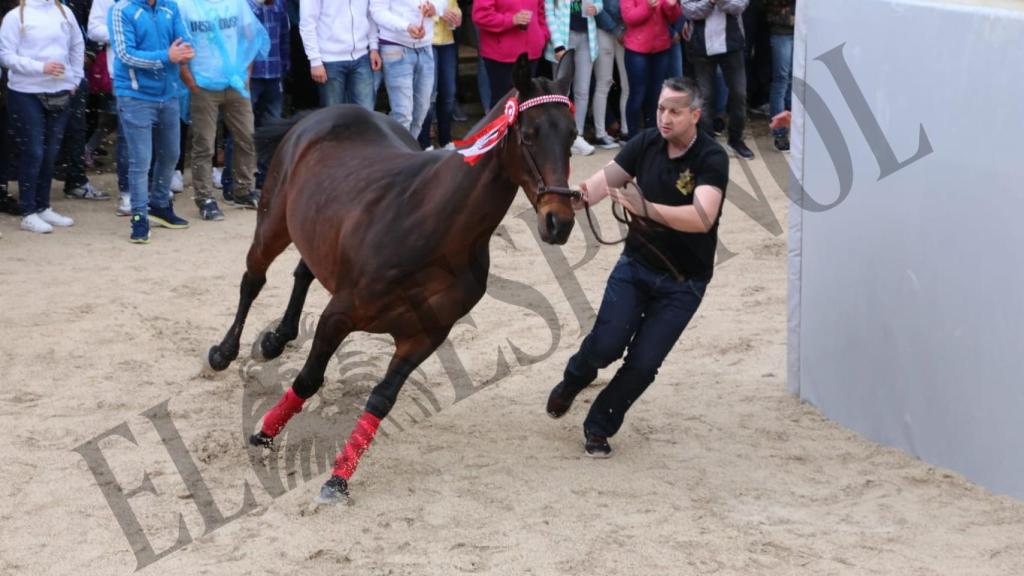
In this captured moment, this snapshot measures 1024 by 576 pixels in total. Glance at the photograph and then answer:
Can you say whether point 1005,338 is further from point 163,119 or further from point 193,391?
point 163,119

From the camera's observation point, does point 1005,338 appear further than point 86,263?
No

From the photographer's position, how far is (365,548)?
495 cm

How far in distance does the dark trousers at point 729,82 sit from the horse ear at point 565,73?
257 inches

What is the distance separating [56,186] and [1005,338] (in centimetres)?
786

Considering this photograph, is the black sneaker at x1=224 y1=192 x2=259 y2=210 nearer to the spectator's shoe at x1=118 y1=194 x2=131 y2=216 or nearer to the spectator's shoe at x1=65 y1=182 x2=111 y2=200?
the spectator's shoe at x1=118 y1=194 x2=131 y2=216

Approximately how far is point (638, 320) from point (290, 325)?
205 cm

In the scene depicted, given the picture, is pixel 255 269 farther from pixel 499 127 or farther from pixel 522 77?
pixel 522 77

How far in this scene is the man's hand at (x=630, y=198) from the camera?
5398mm

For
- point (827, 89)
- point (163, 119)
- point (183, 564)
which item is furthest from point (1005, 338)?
point (163, 119)

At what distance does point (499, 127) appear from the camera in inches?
197

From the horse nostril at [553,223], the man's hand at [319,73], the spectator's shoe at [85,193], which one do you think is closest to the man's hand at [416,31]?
the man's hand at [319,73]

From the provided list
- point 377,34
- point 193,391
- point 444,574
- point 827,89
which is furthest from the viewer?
point 377,34

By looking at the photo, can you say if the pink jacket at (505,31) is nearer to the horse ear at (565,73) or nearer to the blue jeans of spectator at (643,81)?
the blue jeans of spectator at (643,81)

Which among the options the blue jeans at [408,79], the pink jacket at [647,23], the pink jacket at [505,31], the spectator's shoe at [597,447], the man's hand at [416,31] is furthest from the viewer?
the pink jacket at [647,23]
